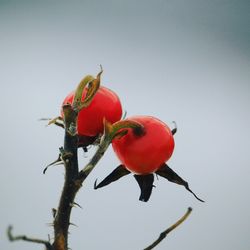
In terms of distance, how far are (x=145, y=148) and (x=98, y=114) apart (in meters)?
0.07

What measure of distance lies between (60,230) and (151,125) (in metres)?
0.16

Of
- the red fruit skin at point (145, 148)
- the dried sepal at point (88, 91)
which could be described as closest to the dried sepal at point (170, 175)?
the red fruit skin at point (145, 148)

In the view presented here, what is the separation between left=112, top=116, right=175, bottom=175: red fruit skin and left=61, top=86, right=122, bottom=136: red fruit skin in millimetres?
32

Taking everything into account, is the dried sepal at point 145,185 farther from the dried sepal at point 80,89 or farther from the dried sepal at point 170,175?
the dried sepal at point 80,89

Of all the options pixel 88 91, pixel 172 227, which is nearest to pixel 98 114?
pixel 88 91

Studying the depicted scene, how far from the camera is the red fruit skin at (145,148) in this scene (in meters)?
0.39

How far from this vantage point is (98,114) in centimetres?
42

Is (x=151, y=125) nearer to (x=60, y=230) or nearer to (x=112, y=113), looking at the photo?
(x=112, y=113)

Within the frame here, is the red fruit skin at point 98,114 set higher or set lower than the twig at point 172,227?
higher

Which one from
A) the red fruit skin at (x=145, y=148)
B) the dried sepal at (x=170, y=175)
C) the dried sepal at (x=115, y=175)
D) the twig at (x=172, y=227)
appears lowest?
the twig at (x=172, y=227)

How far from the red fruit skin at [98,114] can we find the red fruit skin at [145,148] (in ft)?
0.10

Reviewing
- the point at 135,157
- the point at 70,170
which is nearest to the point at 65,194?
the point at 70,170

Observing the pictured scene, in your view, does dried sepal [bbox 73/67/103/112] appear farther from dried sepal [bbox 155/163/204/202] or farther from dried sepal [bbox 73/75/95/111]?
dried sepal [bbox 155/163/204/202]

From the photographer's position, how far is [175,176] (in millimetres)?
378
